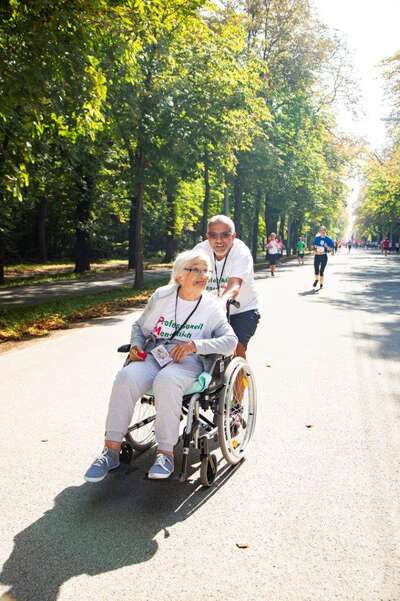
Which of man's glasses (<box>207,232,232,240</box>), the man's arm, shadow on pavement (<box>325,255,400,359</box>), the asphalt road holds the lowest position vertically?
shadow on pavement (<box>325,255,400,359</box>)

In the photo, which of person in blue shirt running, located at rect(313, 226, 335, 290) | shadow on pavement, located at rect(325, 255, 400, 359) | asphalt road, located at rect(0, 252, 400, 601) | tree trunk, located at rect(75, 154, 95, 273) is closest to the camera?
asphalt road, located at rect(0, 252, 400, 601)

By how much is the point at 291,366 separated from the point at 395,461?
313 cm

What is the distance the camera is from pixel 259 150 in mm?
28406

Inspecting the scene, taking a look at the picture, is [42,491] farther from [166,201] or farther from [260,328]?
[166,201]

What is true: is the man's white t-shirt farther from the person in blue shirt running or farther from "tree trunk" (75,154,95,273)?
"tree trunk" (75,154,95,273)

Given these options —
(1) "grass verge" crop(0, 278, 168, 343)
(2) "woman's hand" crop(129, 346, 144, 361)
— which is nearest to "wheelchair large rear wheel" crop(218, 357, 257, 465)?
(2) "woman's hand" crop(129, 346, 144, 361)

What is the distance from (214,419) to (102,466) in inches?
31.4

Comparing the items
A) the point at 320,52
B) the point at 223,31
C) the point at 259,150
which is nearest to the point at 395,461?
the point at 223,31

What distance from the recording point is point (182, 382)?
356 cm

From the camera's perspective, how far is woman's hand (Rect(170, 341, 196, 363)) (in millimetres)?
3717

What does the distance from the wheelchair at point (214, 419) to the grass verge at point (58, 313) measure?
5.72m

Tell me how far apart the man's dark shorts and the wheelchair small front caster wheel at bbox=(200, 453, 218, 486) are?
1476mm

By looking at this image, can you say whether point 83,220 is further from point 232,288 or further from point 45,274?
point 232,288

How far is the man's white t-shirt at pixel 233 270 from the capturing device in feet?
15.8
